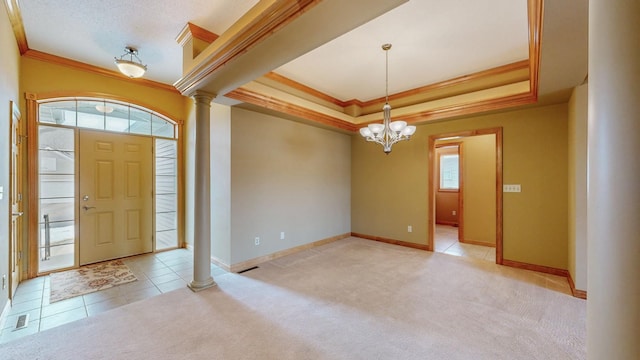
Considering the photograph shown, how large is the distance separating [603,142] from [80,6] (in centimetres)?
379

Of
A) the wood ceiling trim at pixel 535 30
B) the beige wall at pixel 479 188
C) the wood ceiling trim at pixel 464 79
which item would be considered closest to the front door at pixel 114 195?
the wood ceiling trim at pixel 464 79

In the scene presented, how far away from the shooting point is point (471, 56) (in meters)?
3.48

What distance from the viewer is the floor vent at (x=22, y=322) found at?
2311 millimetres

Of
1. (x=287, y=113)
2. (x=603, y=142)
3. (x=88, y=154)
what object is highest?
(x=287, y=113)

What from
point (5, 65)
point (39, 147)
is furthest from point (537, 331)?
point (39, 147)

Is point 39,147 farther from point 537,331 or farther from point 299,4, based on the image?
point 537,331

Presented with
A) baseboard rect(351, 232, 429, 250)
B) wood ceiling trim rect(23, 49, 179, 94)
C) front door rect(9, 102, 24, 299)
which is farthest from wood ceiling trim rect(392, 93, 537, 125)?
front door rect(9, 102, 24, 299)

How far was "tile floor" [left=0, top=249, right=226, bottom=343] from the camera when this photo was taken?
7.81 ft

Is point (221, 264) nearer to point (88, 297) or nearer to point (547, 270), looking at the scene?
point (88, 297)

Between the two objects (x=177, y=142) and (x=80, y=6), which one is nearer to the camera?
(x=80, y=6)

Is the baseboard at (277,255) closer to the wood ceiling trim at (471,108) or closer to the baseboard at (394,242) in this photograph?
the baseboard at (394,242)

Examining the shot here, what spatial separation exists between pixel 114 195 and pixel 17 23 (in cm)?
240

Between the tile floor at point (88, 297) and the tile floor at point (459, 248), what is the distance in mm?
3987

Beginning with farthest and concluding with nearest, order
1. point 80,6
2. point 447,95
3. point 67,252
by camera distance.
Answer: point 447,95
point 67,252
point 80,6
